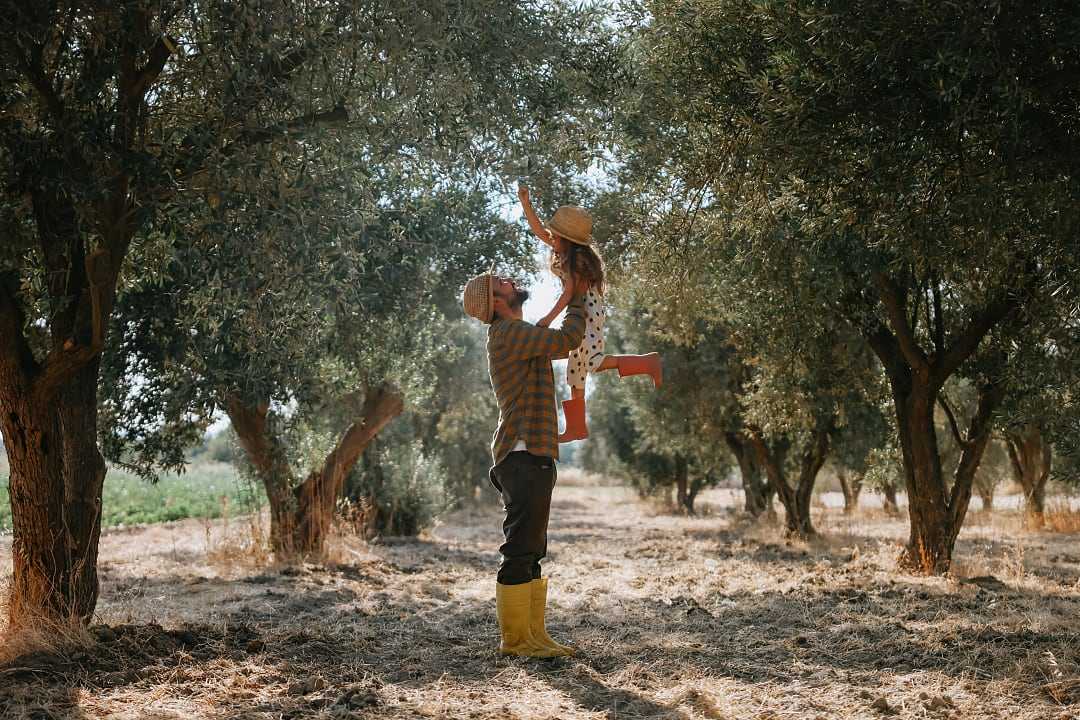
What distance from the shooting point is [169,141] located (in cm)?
667

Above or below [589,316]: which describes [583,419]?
below

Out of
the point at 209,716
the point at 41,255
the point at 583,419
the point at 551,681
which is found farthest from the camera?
the point at 41,255

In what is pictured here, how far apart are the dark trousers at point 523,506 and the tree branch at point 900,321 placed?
6.12 metres

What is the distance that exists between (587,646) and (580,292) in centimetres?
277

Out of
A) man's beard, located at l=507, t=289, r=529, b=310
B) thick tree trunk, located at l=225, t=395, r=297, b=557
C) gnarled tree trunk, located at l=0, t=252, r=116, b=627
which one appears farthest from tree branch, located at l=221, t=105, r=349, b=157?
thick tree trunk, located at l=225, t=395, r=297, b=557

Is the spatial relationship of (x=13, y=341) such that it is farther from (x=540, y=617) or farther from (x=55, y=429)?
(x=540, y=617)

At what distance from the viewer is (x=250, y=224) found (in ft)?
20.3

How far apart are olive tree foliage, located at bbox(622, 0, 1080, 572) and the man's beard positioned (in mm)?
1880

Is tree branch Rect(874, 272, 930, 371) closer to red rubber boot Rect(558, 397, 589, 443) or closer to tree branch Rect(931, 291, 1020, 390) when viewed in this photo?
tree branch Rect(931, 291, 1020, 390)

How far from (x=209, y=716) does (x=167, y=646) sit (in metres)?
1.76

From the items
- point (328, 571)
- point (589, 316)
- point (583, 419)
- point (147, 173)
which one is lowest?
point (328, 571)

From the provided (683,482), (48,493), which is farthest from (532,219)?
(683,482)

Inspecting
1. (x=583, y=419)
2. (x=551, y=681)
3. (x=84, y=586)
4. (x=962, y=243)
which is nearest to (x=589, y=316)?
(x=583, y=419)

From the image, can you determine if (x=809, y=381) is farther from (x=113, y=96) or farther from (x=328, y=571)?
(x=113, y=96)
